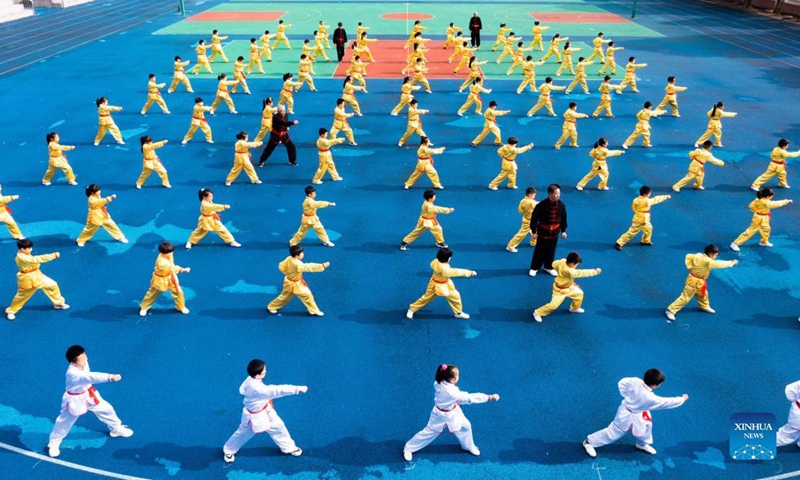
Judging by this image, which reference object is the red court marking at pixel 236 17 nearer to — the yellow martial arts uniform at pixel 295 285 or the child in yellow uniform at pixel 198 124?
the child in yellow uniform at pixel 198 124

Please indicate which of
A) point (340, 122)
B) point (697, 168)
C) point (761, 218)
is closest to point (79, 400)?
point (340, 122)

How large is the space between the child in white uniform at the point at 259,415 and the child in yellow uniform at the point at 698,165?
12.0 m

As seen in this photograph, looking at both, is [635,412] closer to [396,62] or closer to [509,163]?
[509,163]

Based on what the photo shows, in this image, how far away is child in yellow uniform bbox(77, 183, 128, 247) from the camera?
12.1 metres

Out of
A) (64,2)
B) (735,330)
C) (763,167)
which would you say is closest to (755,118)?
(763,167)

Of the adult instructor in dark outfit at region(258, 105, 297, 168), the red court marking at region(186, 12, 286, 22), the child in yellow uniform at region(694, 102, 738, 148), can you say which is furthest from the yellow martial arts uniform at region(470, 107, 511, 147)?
the red court marking at region(186, 12, 286, 22)

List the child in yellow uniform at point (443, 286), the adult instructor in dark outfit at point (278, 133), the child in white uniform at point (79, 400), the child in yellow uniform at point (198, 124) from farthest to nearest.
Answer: the child in yellow uniform at point (198, 124) < the adult instructor in dark outfit at point (278, 133) < the child in yellow uniform at point (443, 286) < the child in white uniform at point (79, 400)

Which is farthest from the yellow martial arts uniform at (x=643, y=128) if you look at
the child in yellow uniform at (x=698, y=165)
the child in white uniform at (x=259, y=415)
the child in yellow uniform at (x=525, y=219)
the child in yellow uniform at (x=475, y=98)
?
the child in white uniform at (x=259, y=415)

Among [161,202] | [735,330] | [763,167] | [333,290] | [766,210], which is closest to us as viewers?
[735,330]

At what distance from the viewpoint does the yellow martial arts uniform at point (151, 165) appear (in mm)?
14633

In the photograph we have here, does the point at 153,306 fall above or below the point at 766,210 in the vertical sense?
below

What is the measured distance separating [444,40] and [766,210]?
82.9 ft

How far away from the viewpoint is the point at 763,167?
16.8 meters

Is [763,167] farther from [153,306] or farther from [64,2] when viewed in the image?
[64,2]
